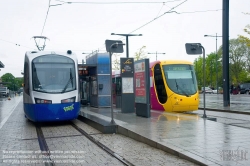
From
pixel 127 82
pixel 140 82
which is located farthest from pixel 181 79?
pixel 140 82

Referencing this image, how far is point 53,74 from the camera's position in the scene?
1336cm

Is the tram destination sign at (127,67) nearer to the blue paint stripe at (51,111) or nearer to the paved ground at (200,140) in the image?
the blue paint stripe at (51,111)

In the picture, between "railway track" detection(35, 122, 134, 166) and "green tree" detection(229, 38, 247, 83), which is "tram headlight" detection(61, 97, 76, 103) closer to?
"railway track" detection(35, 122, 134, 166)

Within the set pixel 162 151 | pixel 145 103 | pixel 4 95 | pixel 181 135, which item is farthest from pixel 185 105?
pixel 4 95

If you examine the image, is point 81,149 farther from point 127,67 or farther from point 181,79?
point 181,79

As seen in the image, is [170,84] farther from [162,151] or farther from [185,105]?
[162,151]

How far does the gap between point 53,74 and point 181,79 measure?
7.74 m

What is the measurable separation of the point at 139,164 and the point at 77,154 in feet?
6.26

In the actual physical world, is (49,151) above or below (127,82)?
below

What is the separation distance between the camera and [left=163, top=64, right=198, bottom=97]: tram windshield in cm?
1734

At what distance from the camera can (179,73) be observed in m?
17.8

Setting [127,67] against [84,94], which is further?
[84,94]

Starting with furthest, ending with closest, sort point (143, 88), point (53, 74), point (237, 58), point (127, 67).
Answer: point (237, 58), point (127, 67), point (143, 88), point (53, 74)

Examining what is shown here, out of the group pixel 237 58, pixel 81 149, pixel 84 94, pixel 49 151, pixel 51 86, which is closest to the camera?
pixel 49 151
